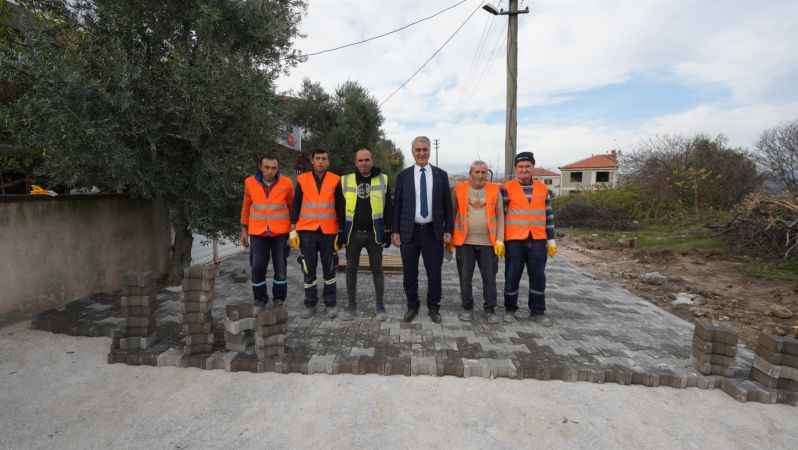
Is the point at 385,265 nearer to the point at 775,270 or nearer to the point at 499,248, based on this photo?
the point at 499,248

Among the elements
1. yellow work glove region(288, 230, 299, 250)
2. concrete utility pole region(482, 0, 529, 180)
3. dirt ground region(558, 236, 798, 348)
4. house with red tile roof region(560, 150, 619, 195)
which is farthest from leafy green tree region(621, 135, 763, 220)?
house with red tile roof region(560, 150, 619, 195)

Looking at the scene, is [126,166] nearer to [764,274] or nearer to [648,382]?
[648,382]

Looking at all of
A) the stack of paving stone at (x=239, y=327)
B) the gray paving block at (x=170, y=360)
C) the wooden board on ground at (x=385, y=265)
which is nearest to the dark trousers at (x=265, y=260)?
the stack of paving stone at (x=239, y=327)

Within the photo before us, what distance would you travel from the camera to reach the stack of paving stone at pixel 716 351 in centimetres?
304

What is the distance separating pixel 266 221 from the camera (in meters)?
4.22

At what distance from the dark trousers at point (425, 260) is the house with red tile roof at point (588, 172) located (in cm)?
4376

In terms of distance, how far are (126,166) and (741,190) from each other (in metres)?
18.4

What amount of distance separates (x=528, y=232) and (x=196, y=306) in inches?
130

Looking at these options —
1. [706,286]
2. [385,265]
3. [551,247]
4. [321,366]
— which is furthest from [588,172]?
[321,366]

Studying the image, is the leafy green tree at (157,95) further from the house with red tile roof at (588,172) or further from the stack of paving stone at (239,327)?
the house with red tile roof at (588,172)

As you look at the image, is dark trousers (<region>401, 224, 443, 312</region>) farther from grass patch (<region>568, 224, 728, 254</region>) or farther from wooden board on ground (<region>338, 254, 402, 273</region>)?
grass patch (<region>568, 224, 728, 254</region>)

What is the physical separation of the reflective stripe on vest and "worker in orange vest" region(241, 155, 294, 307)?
2.39ft

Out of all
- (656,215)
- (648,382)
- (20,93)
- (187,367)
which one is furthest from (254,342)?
(656,215)

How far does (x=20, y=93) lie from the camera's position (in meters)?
4.41
